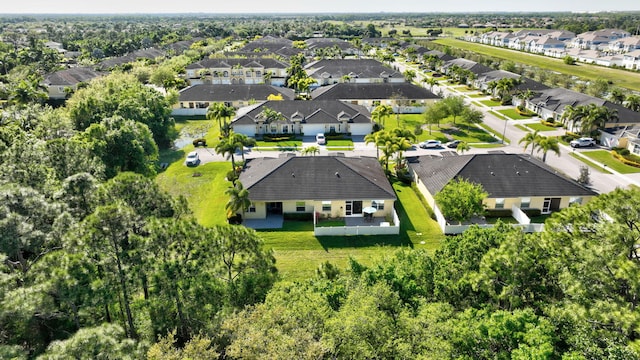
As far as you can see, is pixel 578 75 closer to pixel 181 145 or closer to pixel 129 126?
pixel 181 145

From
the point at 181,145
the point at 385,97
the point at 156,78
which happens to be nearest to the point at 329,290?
the point at 181,145

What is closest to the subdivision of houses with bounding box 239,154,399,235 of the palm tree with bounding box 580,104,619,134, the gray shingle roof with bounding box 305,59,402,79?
the palm tree with bounding box 580,104,619,134

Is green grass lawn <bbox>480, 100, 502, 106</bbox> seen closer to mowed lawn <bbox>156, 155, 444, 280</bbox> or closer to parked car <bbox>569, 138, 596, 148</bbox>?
parked car <bbox>569, 138, 596, 148</bbox>

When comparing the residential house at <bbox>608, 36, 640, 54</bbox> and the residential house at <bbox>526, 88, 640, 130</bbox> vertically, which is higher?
the residential house at <bbox>608, 36, 640, 54</bbox>

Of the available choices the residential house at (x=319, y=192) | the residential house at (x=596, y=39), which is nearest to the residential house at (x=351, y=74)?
the residential house at (x=319, y=192)

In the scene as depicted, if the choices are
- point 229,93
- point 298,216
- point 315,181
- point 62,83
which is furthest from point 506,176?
point 62,83

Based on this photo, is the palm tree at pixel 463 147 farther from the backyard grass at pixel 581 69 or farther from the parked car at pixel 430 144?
the backyard grass at pixel 581 69

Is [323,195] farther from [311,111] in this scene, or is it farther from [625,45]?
[625,45]

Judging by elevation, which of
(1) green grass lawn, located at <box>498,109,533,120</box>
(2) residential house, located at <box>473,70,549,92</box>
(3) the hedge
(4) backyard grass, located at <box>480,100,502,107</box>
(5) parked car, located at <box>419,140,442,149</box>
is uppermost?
(2) residential house, located at <box>473,70,549,92</box>
